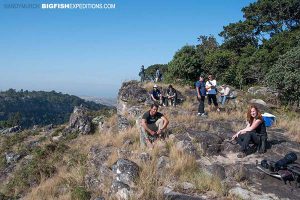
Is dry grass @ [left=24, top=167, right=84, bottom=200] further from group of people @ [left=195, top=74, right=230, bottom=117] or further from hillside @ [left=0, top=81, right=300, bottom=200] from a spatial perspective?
group of people @ [left=195, top=74, right=230, bottom=117]

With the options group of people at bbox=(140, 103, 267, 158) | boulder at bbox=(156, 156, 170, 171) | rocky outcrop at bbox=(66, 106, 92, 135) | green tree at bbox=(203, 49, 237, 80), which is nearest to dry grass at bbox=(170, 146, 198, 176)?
boulder at bbox=(156, 156, 170, 171)

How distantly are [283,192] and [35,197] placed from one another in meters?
6.31

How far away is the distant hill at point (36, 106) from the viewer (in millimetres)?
151625

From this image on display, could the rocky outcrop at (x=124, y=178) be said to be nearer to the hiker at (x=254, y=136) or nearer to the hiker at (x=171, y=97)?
the hiker at (x=254, y=136)

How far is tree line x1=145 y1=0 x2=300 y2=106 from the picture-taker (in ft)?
63.0

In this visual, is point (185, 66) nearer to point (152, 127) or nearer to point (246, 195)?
point (152, 127)

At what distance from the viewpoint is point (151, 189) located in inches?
258

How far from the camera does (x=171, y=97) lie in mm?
16719

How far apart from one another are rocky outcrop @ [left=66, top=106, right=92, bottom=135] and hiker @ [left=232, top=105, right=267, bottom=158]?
11.9m

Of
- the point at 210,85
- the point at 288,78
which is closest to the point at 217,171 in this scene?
the point at 210,85

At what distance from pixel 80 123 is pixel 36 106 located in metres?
167

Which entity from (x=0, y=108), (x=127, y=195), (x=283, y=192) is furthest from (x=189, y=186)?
(x=0, y=108)

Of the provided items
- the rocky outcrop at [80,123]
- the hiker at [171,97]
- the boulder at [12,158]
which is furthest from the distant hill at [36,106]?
the hiker at [171,97]

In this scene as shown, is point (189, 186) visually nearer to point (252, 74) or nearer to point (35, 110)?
point (252, 74)
